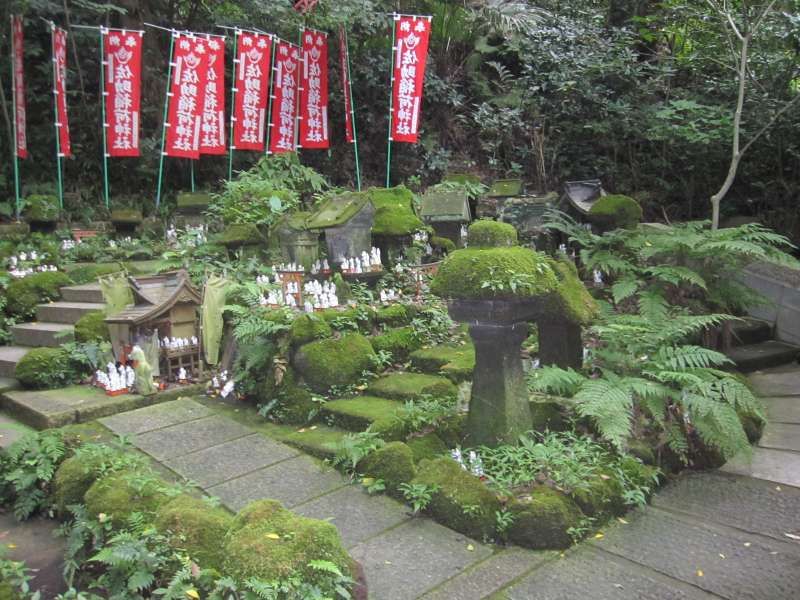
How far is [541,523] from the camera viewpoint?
313 cm

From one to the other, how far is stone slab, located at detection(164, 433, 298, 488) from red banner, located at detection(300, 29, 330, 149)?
8.81 meters

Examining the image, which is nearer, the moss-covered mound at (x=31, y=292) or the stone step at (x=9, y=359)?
the stone step at (x=9, y=359)

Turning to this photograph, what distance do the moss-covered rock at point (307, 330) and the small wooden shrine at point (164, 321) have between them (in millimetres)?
1194

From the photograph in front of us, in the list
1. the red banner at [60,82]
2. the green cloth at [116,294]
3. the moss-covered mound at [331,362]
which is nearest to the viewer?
the moss-covered mound at [331,362]

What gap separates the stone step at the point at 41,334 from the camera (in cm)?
643

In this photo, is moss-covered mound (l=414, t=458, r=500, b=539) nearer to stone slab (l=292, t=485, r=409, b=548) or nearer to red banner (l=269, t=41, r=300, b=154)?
stone slab (l=292, t=485, r=409, b=548)

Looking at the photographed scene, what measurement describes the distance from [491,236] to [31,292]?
21.1ft

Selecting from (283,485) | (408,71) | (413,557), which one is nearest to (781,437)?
(413,557)

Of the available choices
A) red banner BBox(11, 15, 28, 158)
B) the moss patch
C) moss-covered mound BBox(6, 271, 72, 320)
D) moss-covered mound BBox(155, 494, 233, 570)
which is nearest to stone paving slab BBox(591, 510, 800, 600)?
the moss patch

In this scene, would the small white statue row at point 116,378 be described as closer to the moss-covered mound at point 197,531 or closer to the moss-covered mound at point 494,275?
the moss-covered mound at point 197,531

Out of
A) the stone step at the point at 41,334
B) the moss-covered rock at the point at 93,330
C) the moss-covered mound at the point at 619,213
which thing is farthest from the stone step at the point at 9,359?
the moss-covered mound at the point at 619,213

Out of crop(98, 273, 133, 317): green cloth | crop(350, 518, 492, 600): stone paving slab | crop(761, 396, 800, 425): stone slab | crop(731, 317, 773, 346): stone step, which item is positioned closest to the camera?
crop(350, 518, 492, 600): stone paving slab

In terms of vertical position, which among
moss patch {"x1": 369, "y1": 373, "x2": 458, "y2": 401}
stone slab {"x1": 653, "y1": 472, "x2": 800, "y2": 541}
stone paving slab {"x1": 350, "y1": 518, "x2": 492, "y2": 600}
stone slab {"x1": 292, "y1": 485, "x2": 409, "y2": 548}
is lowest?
stone slab {"x1": 292, "y1": 485, "x2": 409, "y2": 548}

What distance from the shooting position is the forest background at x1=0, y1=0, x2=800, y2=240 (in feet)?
31.2
